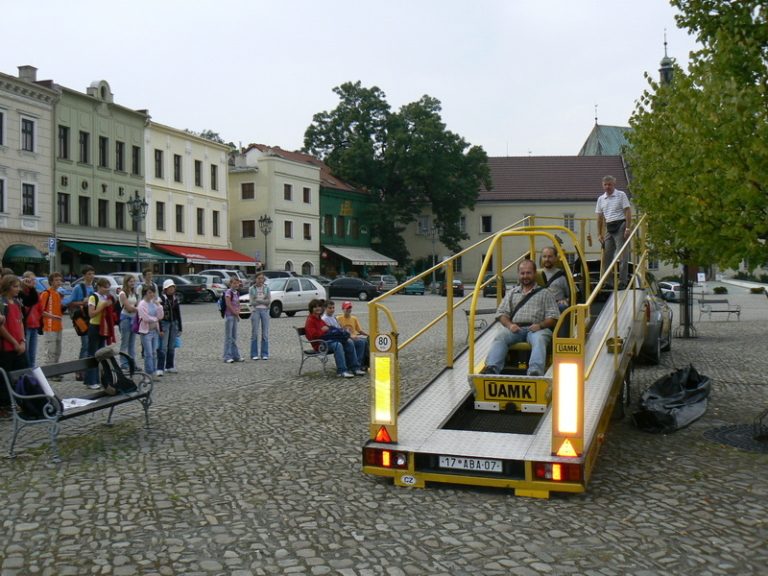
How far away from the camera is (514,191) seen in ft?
255

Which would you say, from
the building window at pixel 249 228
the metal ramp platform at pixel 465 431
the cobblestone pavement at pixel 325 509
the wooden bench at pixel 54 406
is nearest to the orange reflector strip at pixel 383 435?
→ the metal ramp platform at pixel 465 431

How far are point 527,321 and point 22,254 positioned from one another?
111 ft

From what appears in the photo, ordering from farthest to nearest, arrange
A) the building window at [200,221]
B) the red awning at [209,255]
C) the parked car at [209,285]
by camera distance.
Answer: the building window at [200,221], the red awning at [209,255], the parked car at [209,285]

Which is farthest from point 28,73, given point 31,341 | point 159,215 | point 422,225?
point 422,225

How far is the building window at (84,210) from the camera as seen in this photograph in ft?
141

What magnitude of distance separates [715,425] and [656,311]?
17.7 feet

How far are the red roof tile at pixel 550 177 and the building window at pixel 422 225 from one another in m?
5.54

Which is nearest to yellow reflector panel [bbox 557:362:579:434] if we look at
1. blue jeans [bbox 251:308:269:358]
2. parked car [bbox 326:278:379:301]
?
blue jeans [bbox 251:308:269:358]

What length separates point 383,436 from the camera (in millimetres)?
6836

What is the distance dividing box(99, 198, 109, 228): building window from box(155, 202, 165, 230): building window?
13.1ft

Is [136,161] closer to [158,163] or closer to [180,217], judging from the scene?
[158,163]

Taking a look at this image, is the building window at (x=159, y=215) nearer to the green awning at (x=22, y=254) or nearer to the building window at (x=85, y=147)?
the building window at (x=85, y=147)

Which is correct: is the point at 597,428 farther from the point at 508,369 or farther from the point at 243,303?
the point at 243,303

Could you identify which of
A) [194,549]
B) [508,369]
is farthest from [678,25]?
[194,549]
